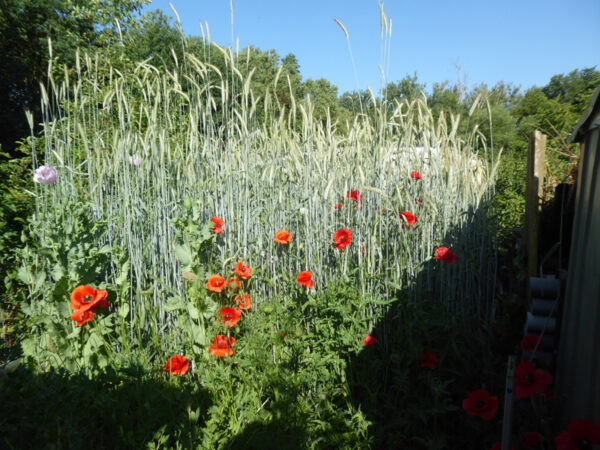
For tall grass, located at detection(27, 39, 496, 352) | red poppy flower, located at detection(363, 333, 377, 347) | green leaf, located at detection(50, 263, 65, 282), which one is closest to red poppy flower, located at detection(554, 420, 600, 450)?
red poppy flower, located at detection(363, 333, 377, 347)

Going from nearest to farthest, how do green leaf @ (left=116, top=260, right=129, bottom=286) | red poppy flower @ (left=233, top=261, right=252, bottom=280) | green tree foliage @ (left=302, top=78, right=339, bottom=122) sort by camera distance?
1. green leaf @ (left=116, top=260, right=129, bottom=286)
2. red poppy flower @ (left=233, top=261, right=252, bottom=280)
3. green tree foliage @ (left=302, top=78, right=339, bottom=122)

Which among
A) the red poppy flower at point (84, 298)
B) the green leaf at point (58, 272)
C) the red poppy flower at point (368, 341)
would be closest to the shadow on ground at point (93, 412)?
the red poppy flower at point (84, 298)

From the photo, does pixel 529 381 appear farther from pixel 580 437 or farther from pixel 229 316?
pixel 229 316

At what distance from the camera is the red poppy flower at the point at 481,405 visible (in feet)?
3.60

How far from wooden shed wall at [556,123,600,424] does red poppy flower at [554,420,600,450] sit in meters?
0.15

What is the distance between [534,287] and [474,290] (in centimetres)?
32

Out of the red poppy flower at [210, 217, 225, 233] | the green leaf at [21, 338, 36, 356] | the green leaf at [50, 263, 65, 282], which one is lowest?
the green leaf at [21, 338, 36, 356]

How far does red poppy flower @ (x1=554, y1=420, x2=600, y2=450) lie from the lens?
0.86m

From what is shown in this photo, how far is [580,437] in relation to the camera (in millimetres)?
884

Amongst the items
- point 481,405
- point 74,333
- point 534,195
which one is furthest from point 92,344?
point 534,195

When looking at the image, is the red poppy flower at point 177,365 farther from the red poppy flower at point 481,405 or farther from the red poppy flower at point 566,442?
the red poppy flower at point 566,442

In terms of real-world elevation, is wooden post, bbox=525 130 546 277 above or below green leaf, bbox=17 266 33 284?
above

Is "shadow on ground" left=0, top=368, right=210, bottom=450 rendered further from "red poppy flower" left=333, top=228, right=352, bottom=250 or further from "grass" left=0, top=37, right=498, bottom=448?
"red poppy flower" left=333, top=228, right=352, bottom=250

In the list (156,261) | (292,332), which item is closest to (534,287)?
(292,332)
